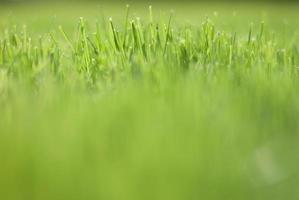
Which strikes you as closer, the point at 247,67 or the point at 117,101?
the point at 117,101

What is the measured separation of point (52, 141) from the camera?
143 centimetres

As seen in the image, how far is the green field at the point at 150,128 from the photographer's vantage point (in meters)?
1.24

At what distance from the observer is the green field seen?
124 centimetres

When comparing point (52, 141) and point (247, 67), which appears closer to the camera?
point (52, 141)

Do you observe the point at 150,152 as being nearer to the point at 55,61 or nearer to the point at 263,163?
the point at 263,163

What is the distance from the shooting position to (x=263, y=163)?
1377mm

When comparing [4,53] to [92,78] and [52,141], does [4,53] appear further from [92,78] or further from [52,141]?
[52,141]

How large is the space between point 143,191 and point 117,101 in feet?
1.78

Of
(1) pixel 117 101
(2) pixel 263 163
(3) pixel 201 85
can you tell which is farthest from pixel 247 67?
(2) pixel 263 163

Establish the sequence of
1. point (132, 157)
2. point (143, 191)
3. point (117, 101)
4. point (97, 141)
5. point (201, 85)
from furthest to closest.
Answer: point (201, 85)
point (117, 101)
point (97, 141)
point (132, 157)
point (143, 191)

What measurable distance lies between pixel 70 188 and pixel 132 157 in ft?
0.53

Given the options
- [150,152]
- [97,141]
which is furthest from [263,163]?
[97,141]

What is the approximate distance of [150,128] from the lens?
1.48 meters

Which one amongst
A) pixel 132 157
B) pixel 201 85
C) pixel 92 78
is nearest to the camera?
pixel 132 157
